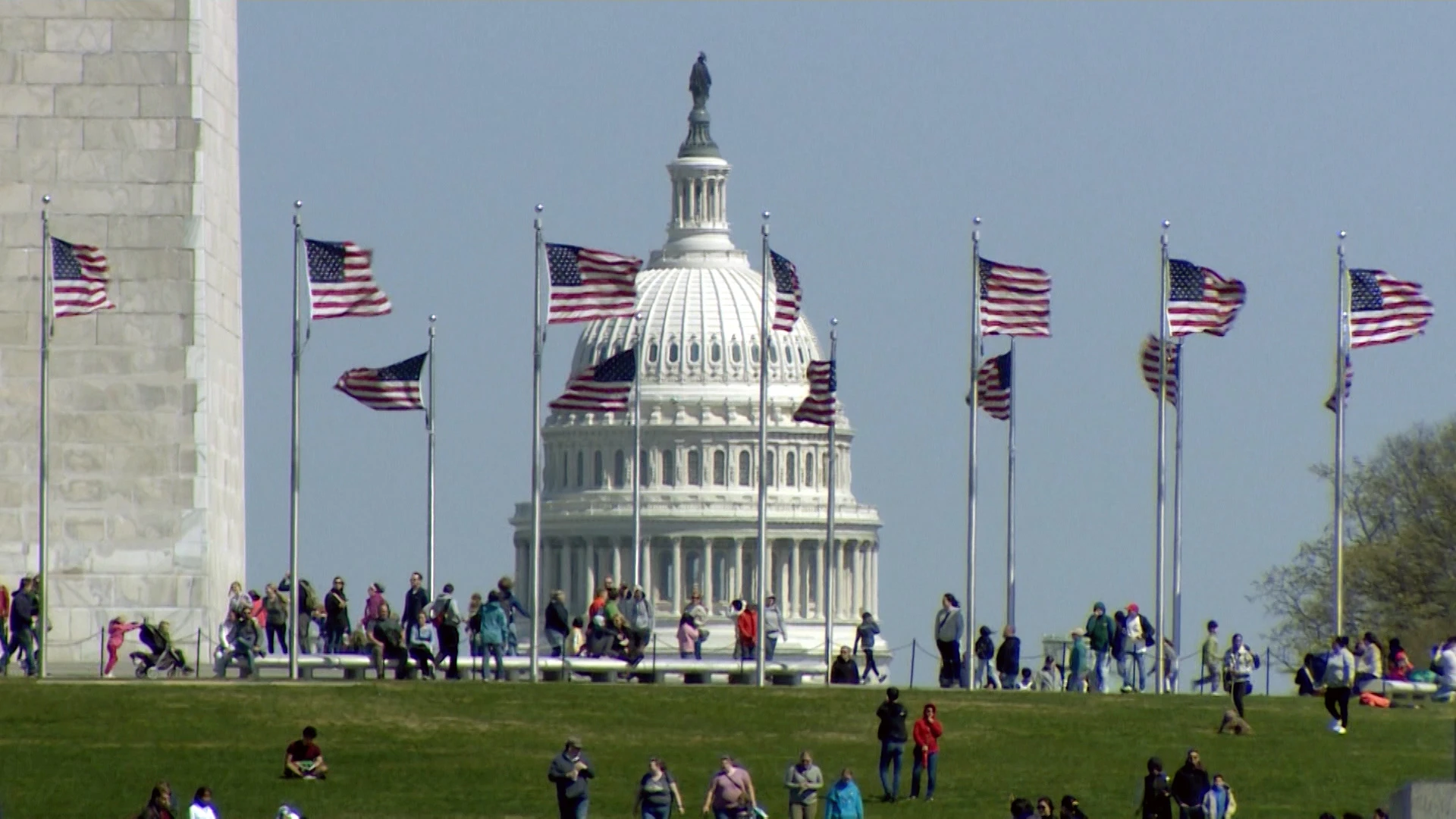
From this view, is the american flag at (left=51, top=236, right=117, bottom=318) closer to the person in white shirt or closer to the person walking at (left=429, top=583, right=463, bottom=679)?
the person walking at (left=429, top=583, right=463, bottom=679)

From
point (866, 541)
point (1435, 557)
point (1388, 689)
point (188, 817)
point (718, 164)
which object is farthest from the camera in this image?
point (718, 164)

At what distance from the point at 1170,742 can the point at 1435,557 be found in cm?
3567

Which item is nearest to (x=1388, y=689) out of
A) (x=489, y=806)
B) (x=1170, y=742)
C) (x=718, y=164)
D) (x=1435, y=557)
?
(x=1170, y=742)

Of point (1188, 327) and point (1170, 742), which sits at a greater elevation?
point (1188, 327)

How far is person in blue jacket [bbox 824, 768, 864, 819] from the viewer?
141 ft

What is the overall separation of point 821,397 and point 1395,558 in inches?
623

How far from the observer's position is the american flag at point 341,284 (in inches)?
2320

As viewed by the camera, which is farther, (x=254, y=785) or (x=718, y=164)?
(x=718, y=164)

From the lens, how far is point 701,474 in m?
180

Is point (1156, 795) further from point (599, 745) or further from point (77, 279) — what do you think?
point (77, 279)

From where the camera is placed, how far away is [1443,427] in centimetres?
8981

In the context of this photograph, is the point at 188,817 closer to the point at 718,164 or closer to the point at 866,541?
the point at 866,541

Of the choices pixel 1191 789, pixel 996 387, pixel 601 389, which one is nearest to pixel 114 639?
pixel 601 389

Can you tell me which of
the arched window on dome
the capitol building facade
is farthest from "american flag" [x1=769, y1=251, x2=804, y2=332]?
the arched window on dome
